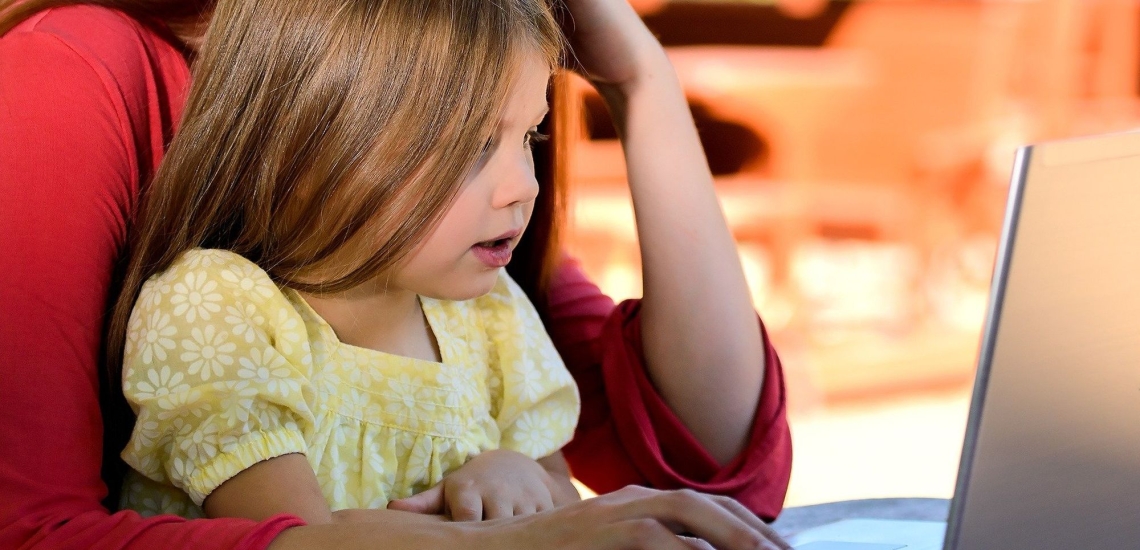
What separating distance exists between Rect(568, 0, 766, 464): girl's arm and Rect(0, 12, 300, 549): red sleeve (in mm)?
408

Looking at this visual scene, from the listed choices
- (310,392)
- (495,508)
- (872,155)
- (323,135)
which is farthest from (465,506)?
(872,155)

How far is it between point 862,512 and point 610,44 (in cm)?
45

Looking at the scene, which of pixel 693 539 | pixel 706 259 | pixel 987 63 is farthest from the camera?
pixel 987 63

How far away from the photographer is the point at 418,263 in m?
0.77

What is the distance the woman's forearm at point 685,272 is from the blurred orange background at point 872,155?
1872mm

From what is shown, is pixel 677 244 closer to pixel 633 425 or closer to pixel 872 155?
pixel 633 425

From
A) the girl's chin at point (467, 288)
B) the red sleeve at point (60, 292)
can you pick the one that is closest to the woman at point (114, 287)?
the red sleeve at point (60, 292)

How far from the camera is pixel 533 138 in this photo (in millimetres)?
932

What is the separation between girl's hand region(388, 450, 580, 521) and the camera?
0.79m

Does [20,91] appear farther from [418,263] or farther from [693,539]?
[693,539]

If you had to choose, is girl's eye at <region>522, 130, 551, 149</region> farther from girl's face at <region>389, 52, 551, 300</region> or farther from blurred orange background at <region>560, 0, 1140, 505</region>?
blurred orange background at <region>560, 0, 1140, 505</region>

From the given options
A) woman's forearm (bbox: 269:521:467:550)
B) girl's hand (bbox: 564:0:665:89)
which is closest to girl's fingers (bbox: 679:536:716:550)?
woman's forearm (bbox: 269:521:467:550)

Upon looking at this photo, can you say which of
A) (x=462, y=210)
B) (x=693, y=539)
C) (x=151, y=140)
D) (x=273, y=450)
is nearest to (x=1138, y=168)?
(x=693, y=539)

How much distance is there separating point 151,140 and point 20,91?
11 centimetres
